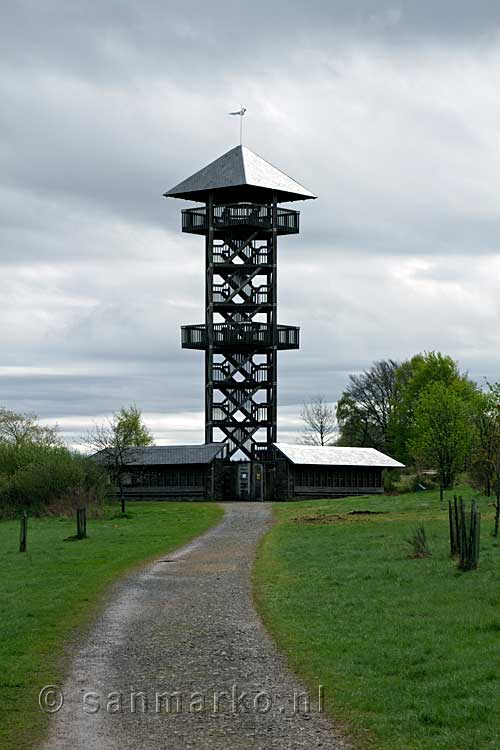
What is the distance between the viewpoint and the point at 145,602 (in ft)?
62.5

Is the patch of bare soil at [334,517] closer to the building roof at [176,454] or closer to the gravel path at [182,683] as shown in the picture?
the building roof at [176,454]

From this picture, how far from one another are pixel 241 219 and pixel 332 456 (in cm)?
1629

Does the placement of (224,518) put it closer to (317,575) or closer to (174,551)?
(174,551)

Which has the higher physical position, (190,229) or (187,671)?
(190,229)

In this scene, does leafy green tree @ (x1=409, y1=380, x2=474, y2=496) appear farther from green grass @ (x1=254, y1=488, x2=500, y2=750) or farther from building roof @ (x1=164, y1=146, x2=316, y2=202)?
green grass @ (x1=254, y1=488, x2=500, y2=750)

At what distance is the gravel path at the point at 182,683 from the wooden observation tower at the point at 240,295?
4840 cm

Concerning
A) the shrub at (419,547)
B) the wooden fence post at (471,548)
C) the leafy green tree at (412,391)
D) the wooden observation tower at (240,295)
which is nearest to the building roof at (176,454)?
the wooden observation tower at (240,295)

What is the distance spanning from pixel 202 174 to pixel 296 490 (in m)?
21.6

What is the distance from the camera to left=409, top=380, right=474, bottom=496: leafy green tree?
71.1 metres

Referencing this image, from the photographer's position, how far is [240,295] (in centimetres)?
7000

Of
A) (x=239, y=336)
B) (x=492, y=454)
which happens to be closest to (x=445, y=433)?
(x=239, y=336)

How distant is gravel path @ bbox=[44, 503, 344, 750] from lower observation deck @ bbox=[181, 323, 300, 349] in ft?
158

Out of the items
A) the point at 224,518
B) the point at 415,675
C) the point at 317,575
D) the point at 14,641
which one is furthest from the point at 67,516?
the point at 415,675

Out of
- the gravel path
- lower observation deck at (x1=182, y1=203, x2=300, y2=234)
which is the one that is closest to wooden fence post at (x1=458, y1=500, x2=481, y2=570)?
the gravel path
